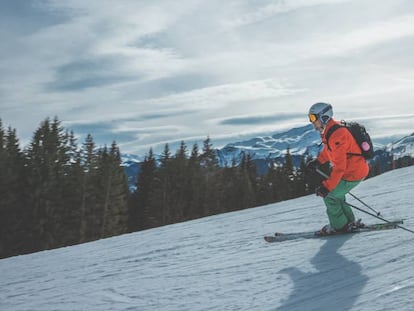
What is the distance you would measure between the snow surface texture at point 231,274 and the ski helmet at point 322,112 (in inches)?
72.9

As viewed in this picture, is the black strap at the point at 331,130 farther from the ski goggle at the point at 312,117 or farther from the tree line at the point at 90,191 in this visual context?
the tree line at the point at 90,191

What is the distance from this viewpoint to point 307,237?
7.95 m

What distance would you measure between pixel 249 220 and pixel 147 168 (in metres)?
46.7

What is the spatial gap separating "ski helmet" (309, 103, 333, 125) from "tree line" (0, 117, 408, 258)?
2081cm

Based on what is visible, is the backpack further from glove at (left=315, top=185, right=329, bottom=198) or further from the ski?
the ski

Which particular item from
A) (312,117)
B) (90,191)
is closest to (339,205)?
(312,117)

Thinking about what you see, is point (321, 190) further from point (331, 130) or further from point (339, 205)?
point (331, 130)

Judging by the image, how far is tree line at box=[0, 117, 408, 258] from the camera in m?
36.2

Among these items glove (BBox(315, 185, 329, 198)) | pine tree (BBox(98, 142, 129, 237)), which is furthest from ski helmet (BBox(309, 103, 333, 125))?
pine tree (BBox(98, 142, 129, 237))

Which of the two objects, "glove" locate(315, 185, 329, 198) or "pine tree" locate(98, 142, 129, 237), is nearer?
"glove" locate(315, 185, 329, 198)

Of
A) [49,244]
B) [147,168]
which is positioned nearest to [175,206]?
[147,168]

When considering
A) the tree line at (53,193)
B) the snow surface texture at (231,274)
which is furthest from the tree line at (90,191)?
the snow surface texture at (231,274)

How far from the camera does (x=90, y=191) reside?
4462 centimetres

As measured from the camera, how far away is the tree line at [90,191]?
119ft
